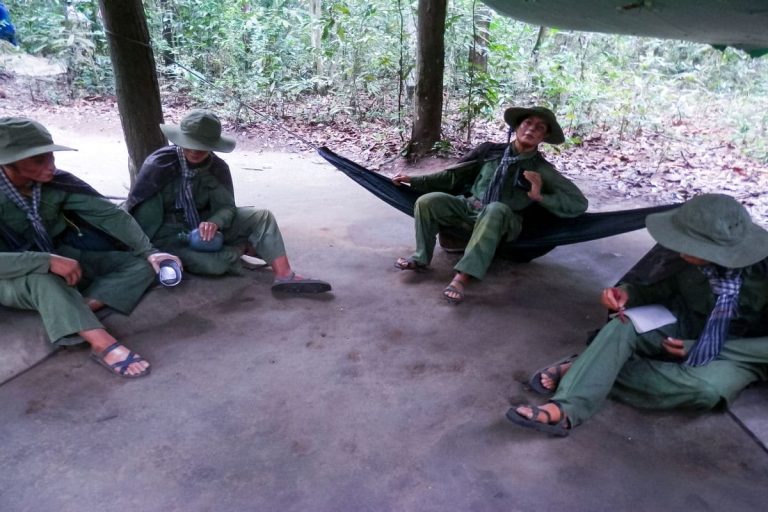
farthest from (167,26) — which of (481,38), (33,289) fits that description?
(33,289)

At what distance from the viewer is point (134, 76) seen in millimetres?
2934

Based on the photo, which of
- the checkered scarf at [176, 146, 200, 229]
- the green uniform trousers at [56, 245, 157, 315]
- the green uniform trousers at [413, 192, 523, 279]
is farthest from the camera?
the green uniform trousers at [413, 192, 523, 279]

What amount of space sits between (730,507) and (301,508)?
1.15 meters

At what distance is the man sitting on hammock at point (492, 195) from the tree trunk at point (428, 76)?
83.4 inches

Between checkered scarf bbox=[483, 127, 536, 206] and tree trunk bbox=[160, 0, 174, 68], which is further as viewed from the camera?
tree trunk bbox=[160, 0, 174, 68]

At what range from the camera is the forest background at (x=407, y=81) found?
18.9 feet

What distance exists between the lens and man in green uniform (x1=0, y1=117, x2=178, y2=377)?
201 cm

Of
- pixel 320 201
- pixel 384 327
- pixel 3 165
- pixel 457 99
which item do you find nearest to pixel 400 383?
pixel 384 327

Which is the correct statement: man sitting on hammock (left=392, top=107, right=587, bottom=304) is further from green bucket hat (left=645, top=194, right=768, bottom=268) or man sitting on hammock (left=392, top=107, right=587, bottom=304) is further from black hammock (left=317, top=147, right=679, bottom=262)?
green bucket hat (left=645, top=194, right=768, bottom=268)

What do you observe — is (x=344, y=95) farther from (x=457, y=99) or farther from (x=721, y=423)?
(x=721, y=423)

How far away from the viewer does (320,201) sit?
4316mm

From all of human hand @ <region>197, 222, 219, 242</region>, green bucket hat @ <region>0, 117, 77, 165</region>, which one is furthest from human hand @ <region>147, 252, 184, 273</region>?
green bucket hat @ <region>0, 117, 77, 165</region>

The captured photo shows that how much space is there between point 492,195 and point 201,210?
1476 mm

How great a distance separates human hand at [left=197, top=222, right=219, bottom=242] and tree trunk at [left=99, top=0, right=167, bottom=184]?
2.66ft
